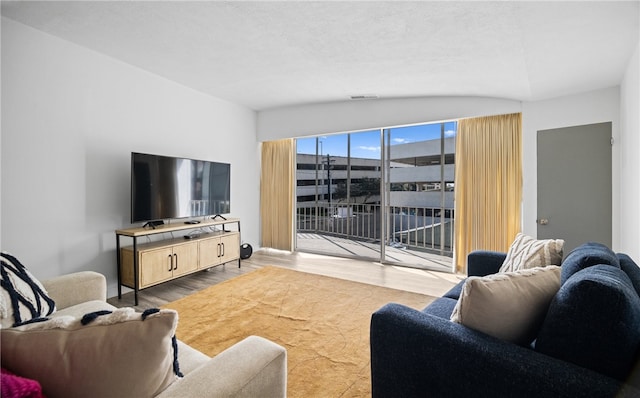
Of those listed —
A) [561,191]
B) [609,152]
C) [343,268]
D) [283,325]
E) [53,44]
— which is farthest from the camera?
[343,268]

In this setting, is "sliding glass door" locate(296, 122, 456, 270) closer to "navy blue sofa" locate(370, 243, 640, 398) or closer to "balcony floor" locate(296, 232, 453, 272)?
"balcony floor" locate(296, 232, 453, 272)

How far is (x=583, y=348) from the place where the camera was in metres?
0.93

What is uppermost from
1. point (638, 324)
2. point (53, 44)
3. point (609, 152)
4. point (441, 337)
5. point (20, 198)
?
point (53, 44)

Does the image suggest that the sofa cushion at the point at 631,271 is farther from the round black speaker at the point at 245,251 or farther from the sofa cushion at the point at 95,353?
the round black speaker at the point at 245,251

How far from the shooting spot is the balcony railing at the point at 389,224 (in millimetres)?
5305

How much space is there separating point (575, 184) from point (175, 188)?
4508 millimetres

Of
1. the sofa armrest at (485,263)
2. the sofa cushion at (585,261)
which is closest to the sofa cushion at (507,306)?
the sofa cushion at (585,261)

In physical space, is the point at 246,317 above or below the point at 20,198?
below

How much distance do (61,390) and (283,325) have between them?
→ 1.92 m

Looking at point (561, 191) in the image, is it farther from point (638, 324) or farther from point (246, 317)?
point (246, 317)

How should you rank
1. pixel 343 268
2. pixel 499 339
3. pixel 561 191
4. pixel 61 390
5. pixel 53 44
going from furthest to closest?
pixel 343 268 < pixel 561 191 < pixel 53 44 < pixel 499 339 < pixel 61 390

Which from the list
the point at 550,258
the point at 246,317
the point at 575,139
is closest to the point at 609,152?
the point at 575,139

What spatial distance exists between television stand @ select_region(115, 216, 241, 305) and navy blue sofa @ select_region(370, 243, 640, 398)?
105 inches

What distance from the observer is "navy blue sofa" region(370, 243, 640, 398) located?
34.4 inches
